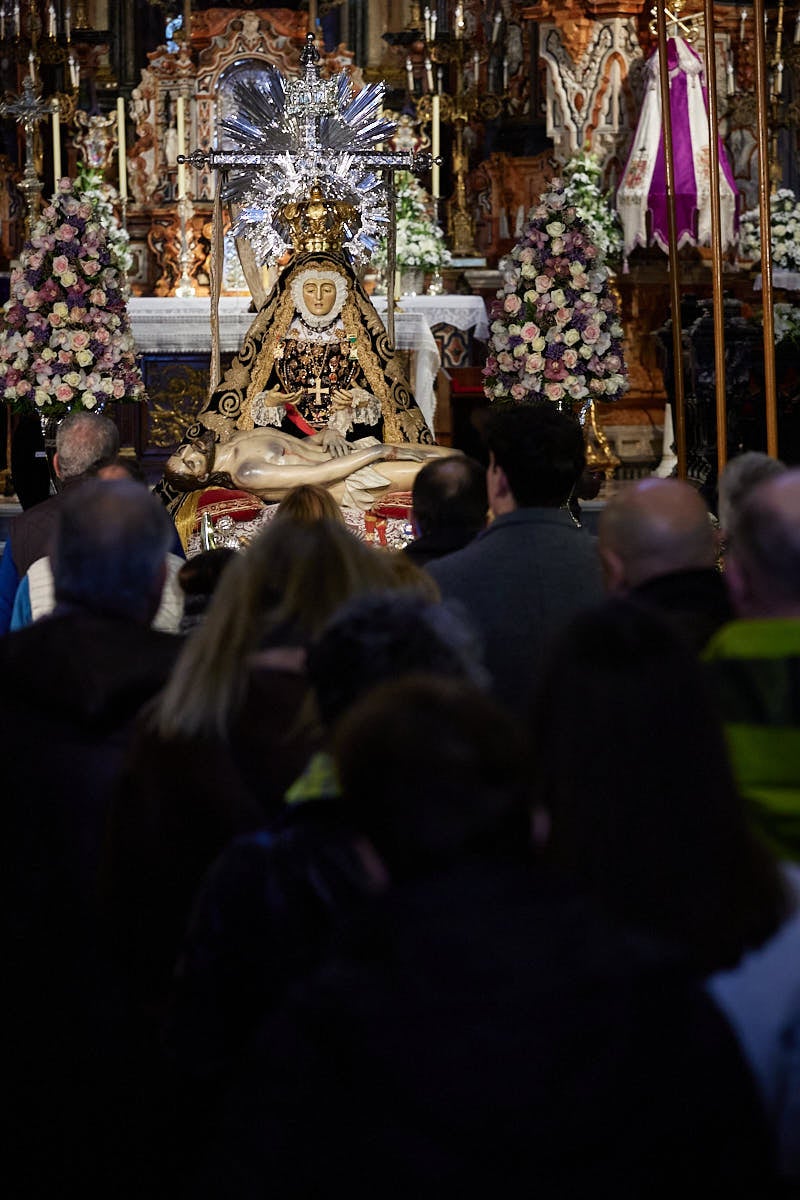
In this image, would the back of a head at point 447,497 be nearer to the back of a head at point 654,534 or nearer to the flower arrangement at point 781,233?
the back of a head at point 654,534

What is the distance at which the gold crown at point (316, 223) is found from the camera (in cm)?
920

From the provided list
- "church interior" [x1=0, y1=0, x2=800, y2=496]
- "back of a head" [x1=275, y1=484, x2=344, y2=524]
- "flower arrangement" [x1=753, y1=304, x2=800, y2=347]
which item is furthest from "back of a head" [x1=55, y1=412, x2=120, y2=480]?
"church interior" [x1=0, y1=0, x2=800, y2=496]

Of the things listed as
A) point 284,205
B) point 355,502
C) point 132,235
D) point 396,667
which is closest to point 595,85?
point 132,235

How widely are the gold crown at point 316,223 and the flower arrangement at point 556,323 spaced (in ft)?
2.98

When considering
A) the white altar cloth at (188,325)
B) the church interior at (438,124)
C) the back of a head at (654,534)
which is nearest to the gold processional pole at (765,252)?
the back of a head at (654,534)

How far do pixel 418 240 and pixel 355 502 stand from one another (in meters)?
6.08

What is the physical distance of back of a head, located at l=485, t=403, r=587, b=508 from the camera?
13.8ft

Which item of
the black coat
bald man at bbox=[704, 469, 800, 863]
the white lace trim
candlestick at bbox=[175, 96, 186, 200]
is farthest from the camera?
candlestick at bbox=[175, 96, 186, 200]

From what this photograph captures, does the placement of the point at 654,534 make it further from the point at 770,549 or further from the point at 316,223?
the point at 316,223

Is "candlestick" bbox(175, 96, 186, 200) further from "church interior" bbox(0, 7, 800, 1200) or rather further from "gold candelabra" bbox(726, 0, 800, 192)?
"church interior" bbox(0, 7, 800, 1200)

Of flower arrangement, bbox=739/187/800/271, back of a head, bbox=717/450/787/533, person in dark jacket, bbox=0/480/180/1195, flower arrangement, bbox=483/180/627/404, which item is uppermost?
flower arrangement, bbox=739/187/800/271

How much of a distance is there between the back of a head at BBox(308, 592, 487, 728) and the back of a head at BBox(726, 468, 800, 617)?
21.0 inches

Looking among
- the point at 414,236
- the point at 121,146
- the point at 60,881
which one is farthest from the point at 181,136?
the point at 60,881

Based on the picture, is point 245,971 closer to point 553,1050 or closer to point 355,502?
point 553,1050
